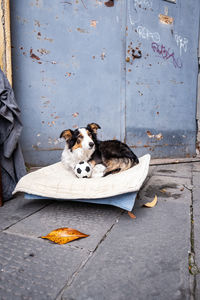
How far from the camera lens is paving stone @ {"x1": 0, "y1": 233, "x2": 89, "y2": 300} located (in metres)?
1.09

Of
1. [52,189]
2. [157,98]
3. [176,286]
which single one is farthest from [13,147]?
[157,98]

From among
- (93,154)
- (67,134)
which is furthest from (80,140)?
(93,154)

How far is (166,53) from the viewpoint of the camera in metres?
4.43

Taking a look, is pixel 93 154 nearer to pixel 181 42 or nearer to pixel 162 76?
pixel 162 76

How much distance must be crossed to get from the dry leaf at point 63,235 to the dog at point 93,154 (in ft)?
2.99

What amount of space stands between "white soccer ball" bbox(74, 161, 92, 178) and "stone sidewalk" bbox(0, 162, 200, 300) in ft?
1.03

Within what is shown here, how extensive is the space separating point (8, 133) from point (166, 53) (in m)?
3.59

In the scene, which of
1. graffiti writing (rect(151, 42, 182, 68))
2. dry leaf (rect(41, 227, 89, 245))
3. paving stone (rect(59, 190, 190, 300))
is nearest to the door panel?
graffiti writing (rect(151, 42, 182, 68))

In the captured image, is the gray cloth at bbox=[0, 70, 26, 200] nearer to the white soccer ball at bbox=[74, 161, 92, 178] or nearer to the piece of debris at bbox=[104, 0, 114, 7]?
the white soccer ball at bbox=[74, 161, 92, 178]

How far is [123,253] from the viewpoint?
4.63 feet

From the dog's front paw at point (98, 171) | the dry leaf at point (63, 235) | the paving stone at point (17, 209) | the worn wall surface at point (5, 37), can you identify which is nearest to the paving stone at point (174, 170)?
the dog's front paw at point (98, 171)

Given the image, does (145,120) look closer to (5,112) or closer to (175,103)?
(175,103)

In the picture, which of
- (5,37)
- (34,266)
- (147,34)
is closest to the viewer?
(34,266)

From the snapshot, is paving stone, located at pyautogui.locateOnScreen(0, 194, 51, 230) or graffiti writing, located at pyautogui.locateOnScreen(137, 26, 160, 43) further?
graffiti writing, located at pyautogui.locateOnScreen(137, 26, 160, 43)
